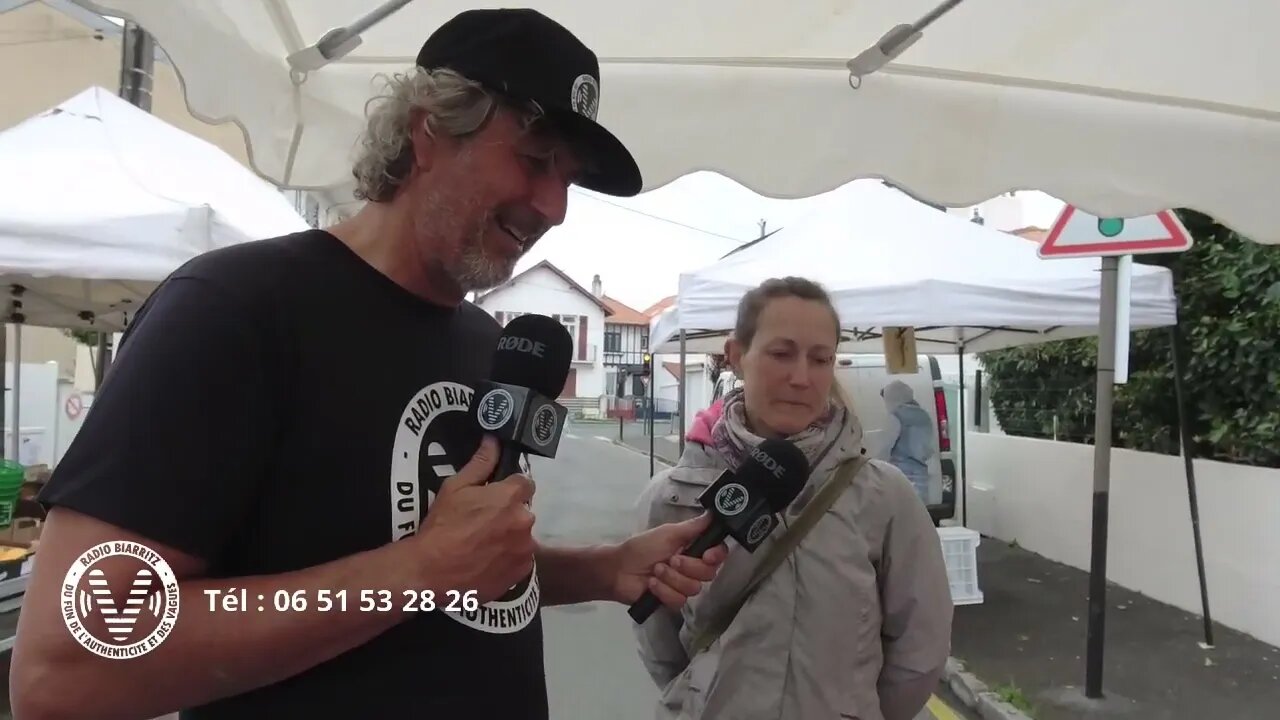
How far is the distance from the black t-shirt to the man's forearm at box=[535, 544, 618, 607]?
0.30m

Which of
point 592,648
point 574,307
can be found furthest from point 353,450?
point 574,307

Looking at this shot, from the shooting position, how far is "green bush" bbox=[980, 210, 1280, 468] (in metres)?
5.66

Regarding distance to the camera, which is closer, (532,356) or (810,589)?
(532,356)

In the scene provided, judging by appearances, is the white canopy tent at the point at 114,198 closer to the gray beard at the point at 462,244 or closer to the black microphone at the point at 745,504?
the gray beard at the point at 462,244

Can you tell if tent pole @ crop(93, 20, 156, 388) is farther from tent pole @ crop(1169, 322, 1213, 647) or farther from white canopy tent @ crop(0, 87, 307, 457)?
tent pole @ crop(1169, 322, 1213, 647)

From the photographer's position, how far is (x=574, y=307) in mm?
61969

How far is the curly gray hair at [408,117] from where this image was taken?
4.35 ft

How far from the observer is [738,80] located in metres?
2.54

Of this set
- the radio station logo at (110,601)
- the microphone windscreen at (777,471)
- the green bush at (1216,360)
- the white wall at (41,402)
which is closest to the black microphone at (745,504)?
the microphone windscreen at (777,471)

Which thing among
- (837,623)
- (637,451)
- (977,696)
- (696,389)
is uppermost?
(837,623)

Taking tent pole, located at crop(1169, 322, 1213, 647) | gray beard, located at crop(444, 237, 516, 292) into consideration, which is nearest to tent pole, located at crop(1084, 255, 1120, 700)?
tent pole, located at crop(1169, 322, 1213, 647)

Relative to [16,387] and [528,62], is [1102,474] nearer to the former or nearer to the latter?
[528,62]

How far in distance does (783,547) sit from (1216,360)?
5.56 metres

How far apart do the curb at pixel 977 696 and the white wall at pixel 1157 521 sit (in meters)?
2.20
